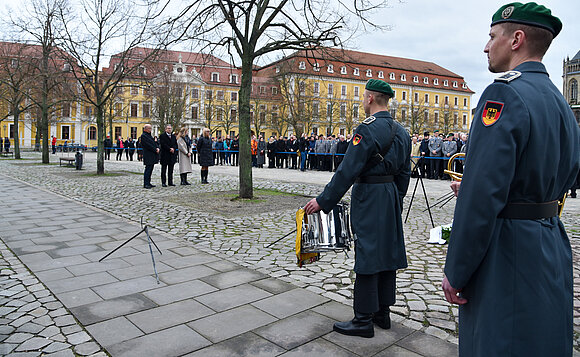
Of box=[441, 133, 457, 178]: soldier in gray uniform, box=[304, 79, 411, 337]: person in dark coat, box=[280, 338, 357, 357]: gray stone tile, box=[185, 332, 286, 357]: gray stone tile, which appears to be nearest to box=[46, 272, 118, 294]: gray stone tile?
box=[185, 332, 286, 357]: gray stone tile

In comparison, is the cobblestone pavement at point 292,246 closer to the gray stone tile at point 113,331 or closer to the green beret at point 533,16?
the gray stone tile at point 113,331

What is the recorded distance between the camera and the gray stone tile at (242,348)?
3344mm

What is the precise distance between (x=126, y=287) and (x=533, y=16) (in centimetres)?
453

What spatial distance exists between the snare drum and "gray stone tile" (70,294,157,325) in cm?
167

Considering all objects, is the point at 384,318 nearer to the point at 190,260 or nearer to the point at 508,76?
the point at 508,76

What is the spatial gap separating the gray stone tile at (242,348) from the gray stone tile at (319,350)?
11cm

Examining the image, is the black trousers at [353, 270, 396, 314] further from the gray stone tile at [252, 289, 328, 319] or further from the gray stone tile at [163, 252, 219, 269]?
the gray stone tile at [163, 252, 219, 269]

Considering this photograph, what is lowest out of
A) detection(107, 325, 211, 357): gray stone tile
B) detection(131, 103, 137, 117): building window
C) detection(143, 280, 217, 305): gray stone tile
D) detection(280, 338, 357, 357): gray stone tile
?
detection(107, 325, 211, 357): gray stone tile

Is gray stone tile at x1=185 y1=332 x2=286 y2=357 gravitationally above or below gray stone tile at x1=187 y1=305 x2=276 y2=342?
below

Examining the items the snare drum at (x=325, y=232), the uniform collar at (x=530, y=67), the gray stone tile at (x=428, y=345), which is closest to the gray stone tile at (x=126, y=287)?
the snare drum at (x=325, y=232)

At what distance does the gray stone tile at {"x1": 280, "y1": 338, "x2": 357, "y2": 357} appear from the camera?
335cm

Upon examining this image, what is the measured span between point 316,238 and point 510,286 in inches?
90.1

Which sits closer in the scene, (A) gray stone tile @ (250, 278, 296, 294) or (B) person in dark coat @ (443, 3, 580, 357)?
(B) person in dark coat @ (443, 3, 580, 357)

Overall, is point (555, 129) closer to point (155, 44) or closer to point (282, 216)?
point (282, 216)
